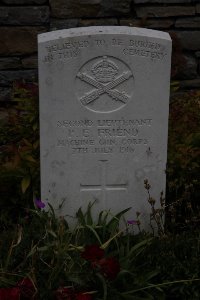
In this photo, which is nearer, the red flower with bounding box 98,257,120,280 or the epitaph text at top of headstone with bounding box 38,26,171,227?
the red flower with bounding box 98,257,120,280

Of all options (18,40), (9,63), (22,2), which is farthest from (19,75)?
(22,2)

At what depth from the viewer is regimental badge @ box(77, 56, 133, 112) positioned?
3318 millimetres

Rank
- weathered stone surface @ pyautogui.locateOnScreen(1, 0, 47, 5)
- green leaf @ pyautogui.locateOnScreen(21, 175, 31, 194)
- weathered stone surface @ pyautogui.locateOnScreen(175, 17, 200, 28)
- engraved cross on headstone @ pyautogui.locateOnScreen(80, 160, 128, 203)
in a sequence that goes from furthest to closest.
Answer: weathered stone surface @ pyautogui.locateOnScreen(175, 17, 200, 28)
weathered stone surface @ pyautogui.locateOnScreen(1, 0, 47, 5)
green leaf @ pyautogui.locateOnScreen(21, 175, 31, 194)
engraved cross on headstone @ pyautogui.locateOnScreen(80, 160, 128, 203)

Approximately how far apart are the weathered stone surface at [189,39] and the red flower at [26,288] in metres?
3.52

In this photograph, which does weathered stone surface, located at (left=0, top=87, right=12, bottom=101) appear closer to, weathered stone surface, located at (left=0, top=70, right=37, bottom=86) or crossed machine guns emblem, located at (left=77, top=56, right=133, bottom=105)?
weathered stone surface, located at (left=0, top=70, right=37, bottom=86)

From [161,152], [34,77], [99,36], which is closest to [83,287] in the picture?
[161,152]

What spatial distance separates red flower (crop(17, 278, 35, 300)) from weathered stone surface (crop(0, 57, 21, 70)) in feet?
10.7

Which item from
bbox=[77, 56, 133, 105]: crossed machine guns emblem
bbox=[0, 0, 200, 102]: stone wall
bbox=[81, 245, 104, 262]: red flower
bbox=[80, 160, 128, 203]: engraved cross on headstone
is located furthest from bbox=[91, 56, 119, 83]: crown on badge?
bbox=[0, 0, 200, 102]: stone wall

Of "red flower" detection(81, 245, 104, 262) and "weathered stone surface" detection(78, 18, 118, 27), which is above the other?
"weathered stone surface" detection(78, 18, 118, 27)

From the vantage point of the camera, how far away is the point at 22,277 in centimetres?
302

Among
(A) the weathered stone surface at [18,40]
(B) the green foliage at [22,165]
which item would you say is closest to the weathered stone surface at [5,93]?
(A) the weathered stone surface at [18,40]

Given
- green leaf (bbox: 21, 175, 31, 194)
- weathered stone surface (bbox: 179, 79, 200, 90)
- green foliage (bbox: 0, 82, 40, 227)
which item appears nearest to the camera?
green leaf (bbox: 21, 175, 31, 194)

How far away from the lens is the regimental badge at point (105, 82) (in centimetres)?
332

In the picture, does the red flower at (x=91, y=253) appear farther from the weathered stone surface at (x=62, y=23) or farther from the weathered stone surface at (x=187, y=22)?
the weathered stone surface at (x=187, y=22)
